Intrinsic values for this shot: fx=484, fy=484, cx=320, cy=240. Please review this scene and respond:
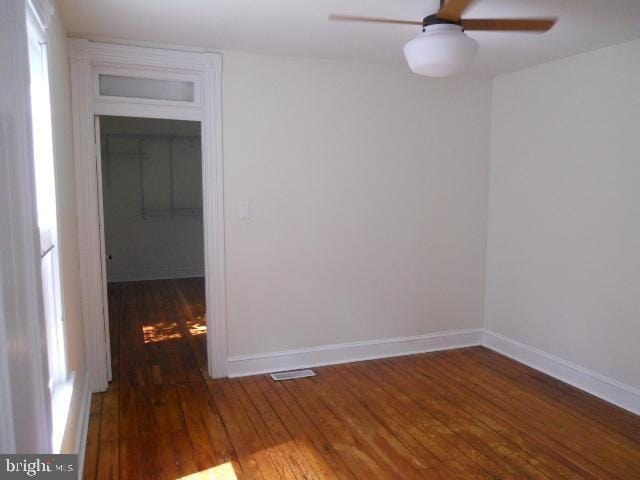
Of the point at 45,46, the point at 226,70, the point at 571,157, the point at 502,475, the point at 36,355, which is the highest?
the point at 226,70

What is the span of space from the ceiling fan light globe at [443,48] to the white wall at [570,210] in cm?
144

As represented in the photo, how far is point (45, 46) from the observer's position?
205 centimetres

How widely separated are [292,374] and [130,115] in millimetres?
2182

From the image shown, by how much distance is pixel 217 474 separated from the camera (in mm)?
Result: 2381

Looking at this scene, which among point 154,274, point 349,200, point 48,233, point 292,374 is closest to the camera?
point 48,233

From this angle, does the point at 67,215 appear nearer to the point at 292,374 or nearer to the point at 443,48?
the point at 292,374

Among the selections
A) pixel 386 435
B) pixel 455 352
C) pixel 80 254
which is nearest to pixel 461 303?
pixel 455 352

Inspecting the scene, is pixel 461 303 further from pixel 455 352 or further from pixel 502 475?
pixel 502 475

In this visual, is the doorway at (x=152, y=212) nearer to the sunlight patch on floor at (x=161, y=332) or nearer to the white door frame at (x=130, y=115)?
the sunlight patch on floor at (x=161, y=332)

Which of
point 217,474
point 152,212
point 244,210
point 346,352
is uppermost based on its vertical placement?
point 244,210

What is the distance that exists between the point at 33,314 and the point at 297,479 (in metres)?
1.63

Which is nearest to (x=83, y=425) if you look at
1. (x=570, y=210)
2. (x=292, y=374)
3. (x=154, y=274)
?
(x=292, y=374)

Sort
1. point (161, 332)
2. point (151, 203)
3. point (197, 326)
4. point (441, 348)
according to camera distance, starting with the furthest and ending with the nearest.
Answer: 1. point (151, 203)
2. point (197, 326)
3. point (161, 332)
4. point (441, 348)

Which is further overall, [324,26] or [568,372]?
[568,372]
